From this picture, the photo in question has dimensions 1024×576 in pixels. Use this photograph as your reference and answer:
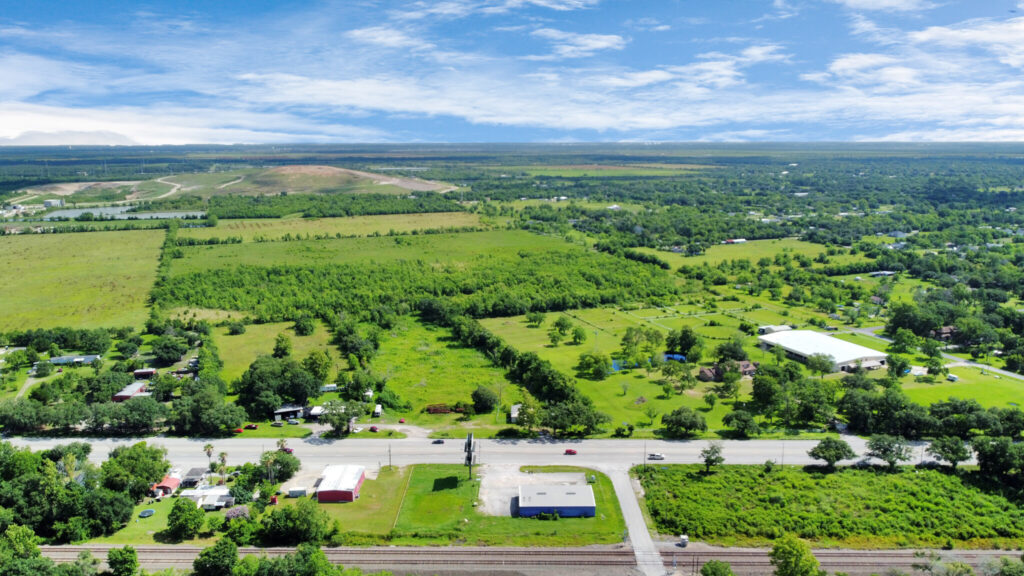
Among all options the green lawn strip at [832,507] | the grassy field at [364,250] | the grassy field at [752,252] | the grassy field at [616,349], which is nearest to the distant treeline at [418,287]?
the grassy field at [616,349]

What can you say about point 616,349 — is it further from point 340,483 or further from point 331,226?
point 331,226

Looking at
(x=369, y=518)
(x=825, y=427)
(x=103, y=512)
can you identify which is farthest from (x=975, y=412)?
(x=103, y=512)

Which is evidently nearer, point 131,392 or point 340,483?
point 340,483

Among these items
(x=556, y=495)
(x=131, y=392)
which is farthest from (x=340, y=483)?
(x=131, y=392)

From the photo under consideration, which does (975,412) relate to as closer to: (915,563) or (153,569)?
(915,563)

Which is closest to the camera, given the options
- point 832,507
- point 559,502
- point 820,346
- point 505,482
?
point 559,502

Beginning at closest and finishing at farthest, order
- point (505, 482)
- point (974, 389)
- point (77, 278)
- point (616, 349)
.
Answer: point (505, 482) → point (974, 389) → point (616, 349) → point (77, 278)
